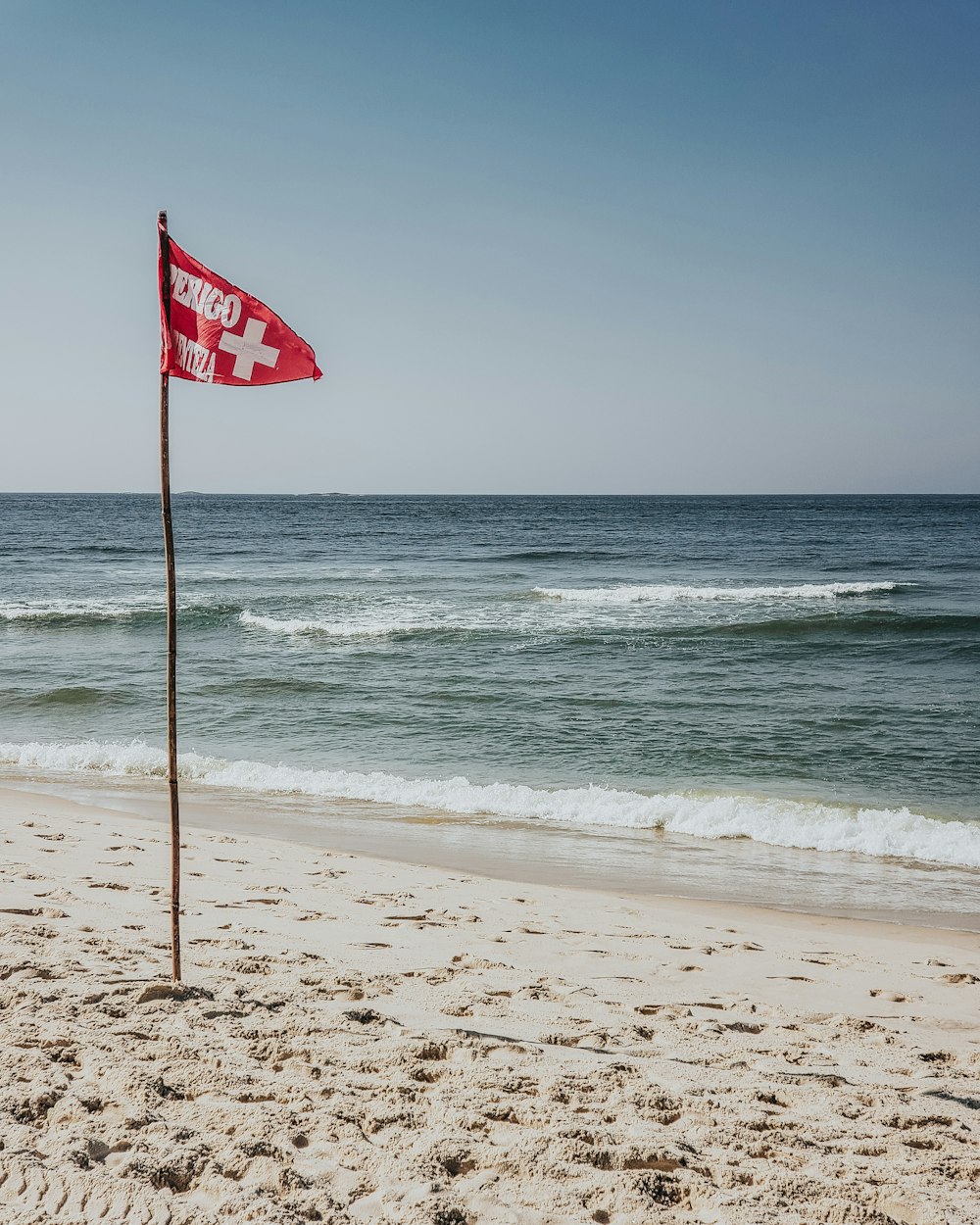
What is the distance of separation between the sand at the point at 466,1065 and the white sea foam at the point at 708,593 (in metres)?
21.2

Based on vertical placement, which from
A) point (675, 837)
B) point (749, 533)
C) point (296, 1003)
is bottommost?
point (675, 837)

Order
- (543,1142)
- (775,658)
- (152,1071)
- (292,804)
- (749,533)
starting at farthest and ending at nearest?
(749,533) < (775,658) < (292,804) < (152,1071) < (543,1142)

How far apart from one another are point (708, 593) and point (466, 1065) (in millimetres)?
26004

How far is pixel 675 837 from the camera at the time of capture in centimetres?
955

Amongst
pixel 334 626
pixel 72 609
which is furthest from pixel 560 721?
pixel 72 609

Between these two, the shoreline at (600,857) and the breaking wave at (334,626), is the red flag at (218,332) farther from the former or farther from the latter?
the breaking wave at (334,626)

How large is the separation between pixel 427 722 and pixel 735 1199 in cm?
1123

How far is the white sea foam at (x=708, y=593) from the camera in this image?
1084 inches

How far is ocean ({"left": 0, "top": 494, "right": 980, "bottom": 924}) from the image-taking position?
30.0ft

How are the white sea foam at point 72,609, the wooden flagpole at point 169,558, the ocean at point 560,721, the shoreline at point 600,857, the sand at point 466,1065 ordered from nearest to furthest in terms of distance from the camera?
the sand at point 466,1065 → the wooden flagpole at point 169,558 → the shoreline at point 600,857 → the ocean at point 560,721 → the white sea foam at point 72,609

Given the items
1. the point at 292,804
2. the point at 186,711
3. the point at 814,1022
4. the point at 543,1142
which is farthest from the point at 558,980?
the point at 186,711

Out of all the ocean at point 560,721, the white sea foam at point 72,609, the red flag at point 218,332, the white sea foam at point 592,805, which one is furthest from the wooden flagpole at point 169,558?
the white sea foam at point 72,609

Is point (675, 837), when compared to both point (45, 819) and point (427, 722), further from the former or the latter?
point (45, 819)

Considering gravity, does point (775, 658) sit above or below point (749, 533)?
below
